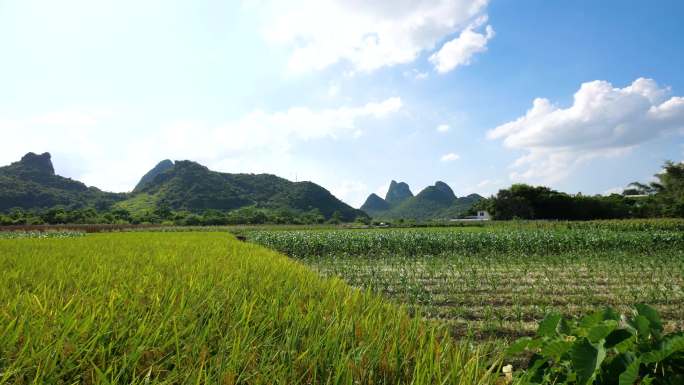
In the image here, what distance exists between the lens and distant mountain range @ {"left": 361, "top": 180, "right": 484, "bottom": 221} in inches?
4845

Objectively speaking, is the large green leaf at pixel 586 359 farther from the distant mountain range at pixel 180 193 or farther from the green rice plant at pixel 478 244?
the distant mountain range at pixel 180 193

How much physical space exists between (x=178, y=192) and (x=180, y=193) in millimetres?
704

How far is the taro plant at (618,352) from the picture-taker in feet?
4.76

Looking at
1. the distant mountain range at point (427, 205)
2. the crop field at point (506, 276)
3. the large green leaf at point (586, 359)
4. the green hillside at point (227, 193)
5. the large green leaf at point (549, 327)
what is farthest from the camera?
the distant mountain range at point (427, 205)

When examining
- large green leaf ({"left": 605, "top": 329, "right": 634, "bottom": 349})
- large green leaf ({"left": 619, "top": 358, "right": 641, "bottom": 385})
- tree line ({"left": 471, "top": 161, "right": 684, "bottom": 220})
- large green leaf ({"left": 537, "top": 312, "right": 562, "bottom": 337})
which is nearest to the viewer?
large green leaf ({"left": 619, "top": 358, "right": 641, "bottom": 385})

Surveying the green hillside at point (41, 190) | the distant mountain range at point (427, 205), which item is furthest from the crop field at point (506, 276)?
the distant mountain range at point (427, 205)

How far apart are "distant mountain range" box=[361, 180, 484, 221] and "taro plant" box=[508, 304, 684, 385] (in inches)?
4419

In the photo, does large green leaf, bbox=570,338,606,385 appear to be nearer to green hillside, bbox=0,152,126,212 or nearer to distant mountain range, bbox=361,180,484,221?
green hillside, bbox=0,152,126,212

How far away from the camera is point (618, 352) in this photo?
1.64 metres

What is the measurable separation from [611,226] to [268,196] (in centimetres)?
8691

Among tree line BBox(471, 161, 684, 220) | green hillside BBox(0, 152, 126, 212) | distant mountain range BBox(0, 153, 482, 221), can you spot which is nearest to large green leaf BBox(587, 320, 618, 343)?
tree line BBox(471, 161, 684, 220)

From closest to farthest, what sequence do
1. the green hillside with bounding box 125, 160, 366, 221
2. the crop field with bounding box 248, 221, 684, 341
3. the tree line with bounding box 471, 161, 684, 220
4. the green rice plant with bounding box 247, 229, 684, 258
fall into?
1. the crop field with bounding box 248, 221, 684, 341
2. the green rice plant with bounding box 247, 229, 684, 258
3. the tree line with bounding box 471, 161, 684, 220
4. the green hillside with bounding box 125, 160, 366, 221

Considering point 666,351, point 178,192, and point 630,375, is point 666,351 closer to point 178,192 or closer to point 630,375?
point 630,375

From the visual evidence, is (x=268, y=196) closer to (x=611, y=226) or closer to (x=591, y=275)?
(x=611, y=226)
